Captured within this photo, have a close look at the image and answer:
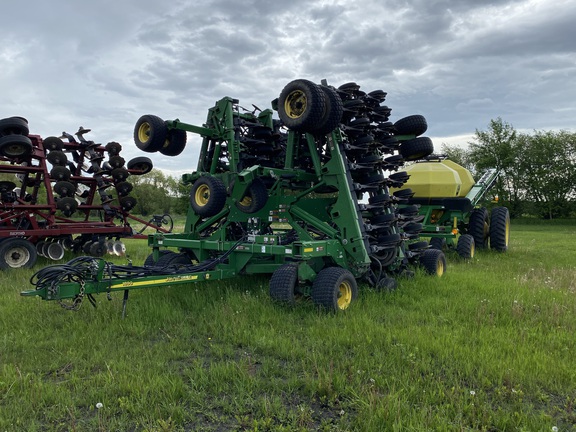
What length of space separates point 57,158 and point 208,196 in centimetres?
601

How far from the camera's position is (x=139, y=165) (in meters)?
13.0

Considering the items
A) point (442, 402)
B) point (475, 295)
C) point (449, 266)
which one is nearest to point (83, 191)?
point (449, 266)

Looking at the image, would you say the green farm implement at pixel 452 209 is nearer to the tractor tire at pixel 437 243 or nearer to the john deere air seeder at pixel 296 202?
the tractor tire at pixel 437 243

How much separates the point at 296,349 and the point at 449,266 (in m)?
6.30

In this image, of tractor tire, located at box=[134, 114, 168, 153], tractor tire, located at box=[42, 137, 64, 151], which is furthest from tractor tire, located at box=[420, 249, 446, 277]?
tractor tire, located at box=[42, 137, 64, 151]

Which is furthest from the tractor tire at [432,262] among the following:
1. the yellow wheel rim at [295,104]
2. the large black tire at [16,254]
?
the large black tire at [16,254]

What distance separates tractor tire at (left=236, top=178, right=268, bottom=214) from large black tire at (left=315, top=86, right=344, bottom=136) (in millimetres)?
1289

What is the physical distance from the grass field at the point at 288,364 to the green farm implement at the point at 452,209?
187 inches

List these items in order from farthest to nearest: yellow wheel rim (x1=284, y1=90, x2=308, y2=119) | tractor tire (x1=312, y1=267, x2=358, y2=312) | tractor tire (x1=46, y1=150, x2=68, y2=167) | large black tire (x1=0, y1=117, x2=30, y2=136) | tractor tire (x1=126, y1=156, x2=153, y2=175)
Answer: tractor tire (x1=126, y1=156, x2=153, y2=175) → tractor tire (x1=46, y1=150, x2=68, y2=167) → large black tire (x1=0, y1=117, x2=30, y2=136) → yellow wheel rim (x1=284, y1=90, x2=308, y2=119) → tractor tire (x1=312, y1=267, x2=358, y2=312)

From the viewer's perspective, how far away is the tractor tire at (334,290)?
17.3 ft

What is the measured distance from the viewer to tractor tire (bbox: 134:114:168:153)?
727 centimetres

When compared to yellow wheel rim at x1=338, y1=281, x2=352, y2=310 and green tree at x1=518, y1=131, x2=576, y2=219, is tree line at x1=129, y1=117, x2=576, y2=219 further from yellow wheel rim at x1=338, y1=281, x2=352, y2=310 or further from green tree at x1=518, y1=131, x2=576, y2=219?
yellow wheel rim at x1=338, y1=281, x2=352, y2=310

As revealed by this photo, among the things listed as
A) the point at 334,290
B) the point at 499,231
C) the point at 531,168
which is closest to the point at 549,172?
the point at 531,168

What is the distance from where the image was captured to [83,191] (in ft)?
41.2
